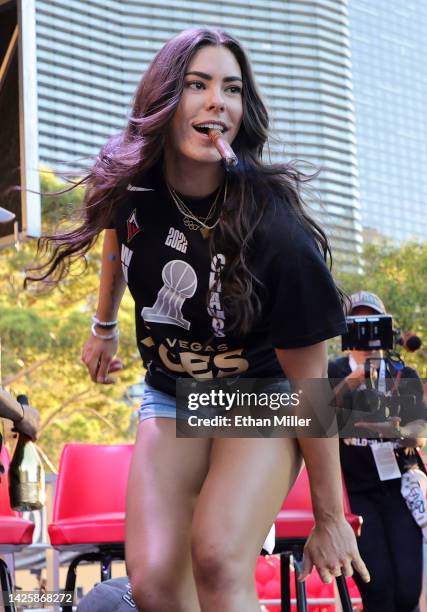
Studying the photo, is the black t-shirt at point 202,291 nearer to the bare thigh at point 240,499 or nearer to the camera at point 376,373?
the bare thigh at point 240,499

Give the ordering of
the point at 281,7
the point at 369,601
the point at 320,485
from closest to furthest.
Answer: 1. the point at 320,485
2. the point at 369,601
3. the point at 281,7

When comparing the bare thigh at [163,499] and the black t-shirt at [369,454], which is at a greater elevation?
Answer: the black t-shirt at [369,454]

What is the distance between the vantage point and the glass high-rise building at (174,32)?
1109 inches

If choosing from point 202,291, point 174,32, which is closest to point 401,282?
point 174,32

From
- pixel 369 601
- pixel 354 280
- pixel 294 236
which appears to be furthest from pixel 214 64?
pixel 354 280

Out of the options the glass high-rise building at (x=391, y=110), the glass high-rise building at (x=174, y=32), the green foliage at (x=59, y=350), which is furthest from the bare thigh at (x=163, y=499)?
the glass high-rise building at (x=391, y=110)

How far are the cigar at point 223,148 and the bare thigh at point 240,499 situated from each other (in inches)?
23.6

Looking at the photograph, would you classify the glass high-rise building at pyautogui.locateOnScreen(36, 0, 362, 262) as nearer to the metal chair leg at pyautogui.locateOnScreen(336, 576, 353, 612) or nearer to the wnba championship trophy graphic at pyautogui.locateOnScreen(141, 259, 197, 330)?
the metal chair leg at pyautogui.locateOnScreen(336, 576, 353, 612)

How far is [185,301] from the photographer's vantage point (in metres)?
2.11

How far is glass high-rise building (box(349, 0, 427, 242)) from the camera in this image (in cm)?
3372

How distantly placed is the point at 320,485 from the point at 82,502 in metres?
2.53

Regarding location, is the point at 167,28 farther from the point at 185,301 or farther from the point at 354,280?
the point at 185,301

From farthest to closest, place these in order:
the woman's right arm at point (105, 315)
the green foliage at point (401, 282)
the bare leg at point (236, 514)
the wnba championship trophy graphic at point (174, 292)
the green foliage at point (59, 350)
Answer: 1. the green foliage at point (401, 282)
2. the green foliage at point (59, 350)
3. the woman's right arm at point (105, 315)
4. the wnba championship trophy graphic at point (174, 292)
5. the bare leg at point (236, 514)

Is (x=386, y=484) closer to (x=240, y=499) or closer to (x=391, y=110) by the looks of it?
(x=240, y=499)
